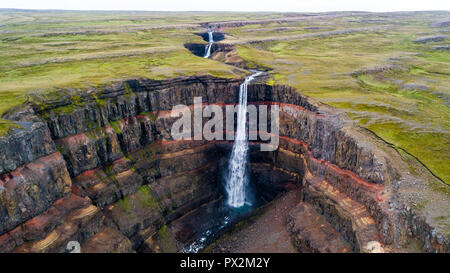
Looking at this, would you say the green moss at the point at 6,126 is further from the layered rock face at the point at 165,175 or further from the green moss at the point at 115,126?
the green moss at the point at 115,126

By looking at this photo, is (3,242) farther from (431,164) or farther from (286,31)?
(286,31)

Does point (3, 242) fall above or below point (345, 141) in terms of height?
below

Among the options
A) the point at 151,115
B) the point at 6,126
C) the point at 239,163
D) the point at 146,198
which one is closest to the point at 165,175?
the point at 146,198

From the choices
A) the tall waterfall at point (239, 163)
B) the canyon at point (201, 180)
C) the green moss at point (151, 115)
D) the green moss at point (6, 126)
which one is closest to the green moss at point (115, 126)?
the canyon at point (201, 180)

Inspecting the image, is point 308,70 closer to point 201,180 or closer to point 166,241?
point 201,180

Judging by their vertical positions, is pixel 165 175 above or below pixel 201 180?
above

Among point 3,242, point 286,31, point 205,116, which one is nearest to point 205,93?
point 205,116

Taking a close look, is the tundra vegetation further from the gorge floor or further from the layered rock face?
the gorge floor
